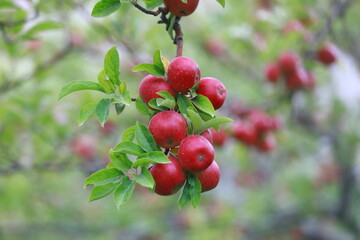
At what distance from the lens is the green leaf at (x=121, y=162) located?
705 millimetres

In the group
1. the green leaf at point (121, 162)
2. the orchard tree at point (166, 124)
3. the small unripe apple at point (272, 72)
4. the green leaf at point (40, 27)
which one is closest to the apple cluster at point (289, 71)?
the small unripe apple at point (272, 72)

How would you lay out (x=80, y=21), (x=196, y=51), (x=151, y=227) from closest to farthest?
1. (x=151, y=227)
2. (x=80, y=21)
3. (x=196, y=51)

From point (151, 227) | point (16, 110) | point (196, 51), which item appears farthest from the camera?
point (196, 51)

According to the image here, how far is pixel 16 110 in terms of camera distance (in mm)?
1841

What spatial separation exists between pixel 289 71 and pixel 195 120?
129 centimetres

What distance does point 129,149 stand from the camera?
0.68m

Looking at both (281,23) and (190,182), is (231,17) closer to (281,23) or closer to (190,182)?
(281,23)

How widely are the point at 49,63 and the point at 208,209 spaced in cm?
202

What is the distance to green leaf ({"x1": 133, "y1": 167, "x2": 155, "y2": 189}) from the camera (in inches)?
25.7

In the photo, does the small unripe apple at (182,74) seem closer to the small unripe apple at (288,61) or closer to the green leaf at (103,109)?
the green leaf at (103,109)

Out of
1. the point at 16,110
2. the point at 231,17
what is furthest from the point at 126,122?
the point at 16,110

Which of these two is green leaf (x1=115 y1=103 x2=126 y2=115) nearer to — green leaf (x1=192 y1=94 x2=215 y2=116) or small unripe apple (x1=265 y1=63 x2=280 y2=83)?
green leaf (x1=192 y1=94 x2=215 y2=116)

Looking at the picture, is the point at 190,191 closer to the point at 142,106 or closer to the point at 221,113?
the point at 142,106

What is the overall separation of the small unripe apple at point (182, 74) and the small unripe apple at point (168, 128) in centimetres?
4
